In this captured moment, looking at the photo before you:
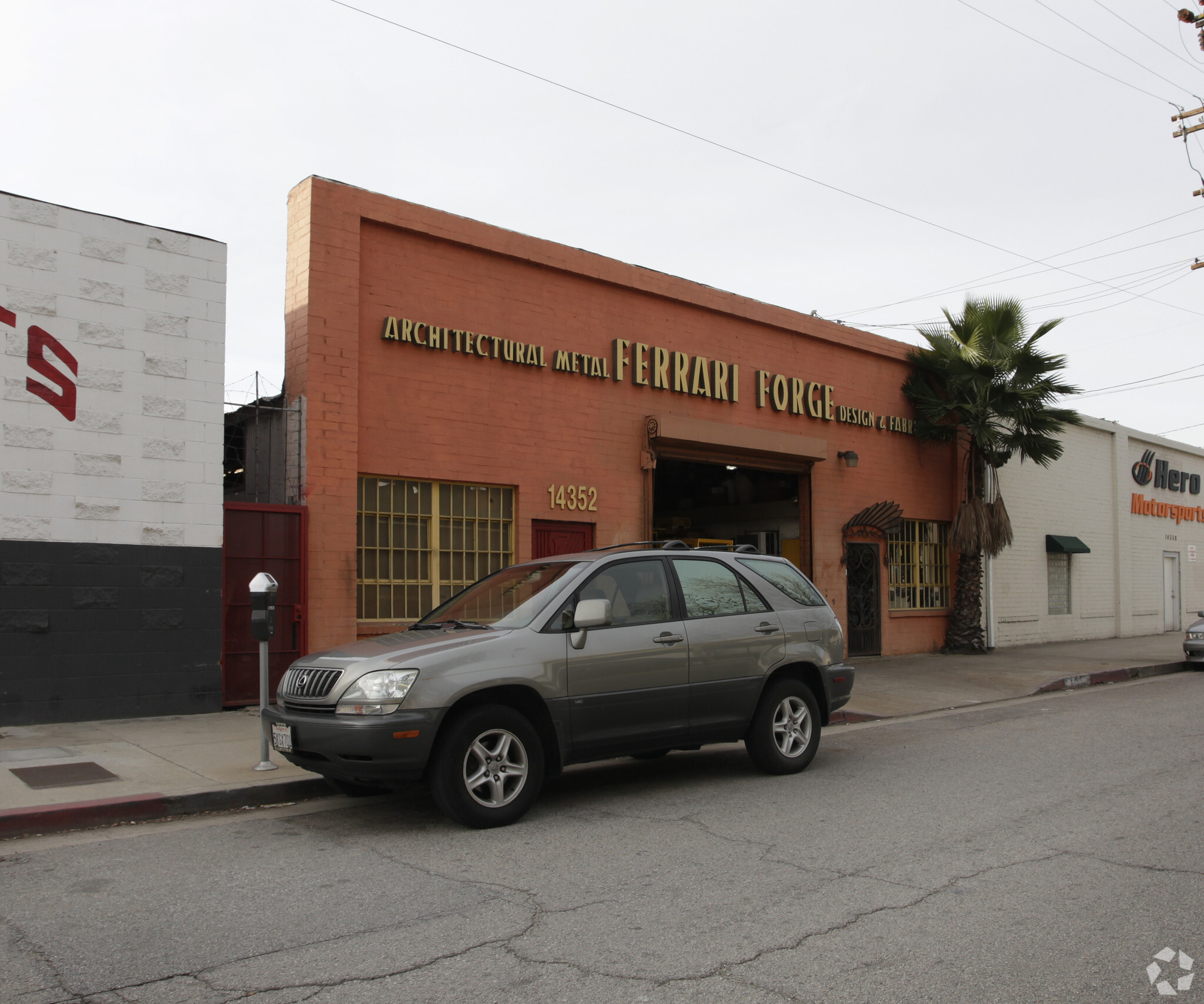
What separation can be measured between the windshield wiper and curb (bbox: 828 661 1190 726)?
5.04 meters

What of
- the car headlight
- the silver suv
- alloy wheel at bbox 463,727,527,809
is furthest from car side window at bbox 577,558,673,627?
the car headlight

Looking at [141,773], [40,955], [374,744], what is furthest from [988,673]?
[40,955]

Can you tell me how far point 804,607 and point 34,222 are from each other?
316 inches

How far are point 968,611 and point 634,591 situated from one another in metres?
14.3

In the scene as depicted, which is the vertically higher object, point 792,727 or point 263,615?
point 263,615

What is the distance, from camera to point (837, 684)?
854 cm

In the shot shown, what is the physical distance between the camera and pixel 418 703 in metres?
6.18

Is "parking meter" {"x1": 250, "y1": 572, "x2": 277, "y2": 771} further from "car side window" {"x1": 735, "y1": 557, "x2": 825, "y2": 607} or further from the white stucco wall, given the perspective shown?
"car side window" {"x1": 735, "y1": 557, "x2": 825, "y2": 607}

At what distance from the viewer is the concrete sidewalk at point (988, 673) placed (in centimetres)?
1340

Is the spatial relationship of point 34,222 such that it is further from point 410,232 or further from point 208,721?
point 208,721

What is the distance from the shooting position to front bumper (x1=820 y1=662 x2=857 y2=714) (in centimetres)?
846

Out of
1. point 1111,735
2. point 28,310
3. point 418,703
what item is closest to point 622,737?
point 418,703

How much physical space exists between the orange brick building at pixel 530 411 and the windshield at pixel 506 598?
4.05 meters

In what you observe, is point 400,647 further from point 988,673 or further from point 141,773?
point 988,673
